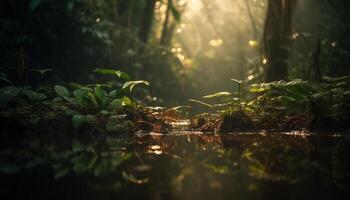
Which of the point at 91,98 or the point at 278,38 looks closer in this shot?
the point at 91,98

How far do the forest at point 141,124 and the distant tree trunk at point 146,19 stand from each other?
36mm

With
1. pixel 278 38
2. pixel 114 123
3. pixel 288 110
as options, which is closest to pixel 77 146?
pixel 114 123

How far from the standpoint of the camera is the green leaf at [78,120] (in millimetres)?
4096

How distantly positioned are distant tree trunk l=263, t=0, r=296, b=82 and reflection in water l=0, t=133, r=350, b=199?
9.82ft

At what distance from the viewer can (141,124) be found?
15.3ft

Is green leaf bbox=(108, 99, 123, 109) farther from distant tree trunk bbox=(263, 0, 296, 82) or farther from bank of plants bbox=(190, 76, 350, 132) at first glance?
distant tree trunk bbox=(263, 0, 296, 82)

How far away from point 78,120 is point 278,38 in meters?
3.12

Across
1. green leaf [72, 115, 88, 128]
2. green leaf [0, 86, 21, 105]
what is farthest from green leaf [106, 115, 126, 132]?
green leaf [0, 86, 21, 105]

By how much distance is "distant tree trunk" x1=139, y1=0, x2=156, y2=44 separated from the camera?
472 inches

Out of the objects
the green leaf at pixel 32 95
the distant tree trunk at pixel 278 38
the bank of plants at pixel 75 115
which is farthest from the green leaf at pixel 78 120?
the distant tree trunk at pixel 278 38

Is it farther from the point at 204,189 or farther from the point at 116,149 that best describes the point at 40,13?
the point at 204,189

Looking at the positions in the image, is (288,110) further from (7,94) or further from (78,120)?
(7,94)

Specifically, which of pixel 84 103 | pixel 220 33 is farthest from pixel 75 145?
pixel 220 33

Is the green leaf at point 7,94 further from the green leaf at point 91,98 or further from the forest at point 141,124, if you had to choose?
the green leaf at point 91,98
